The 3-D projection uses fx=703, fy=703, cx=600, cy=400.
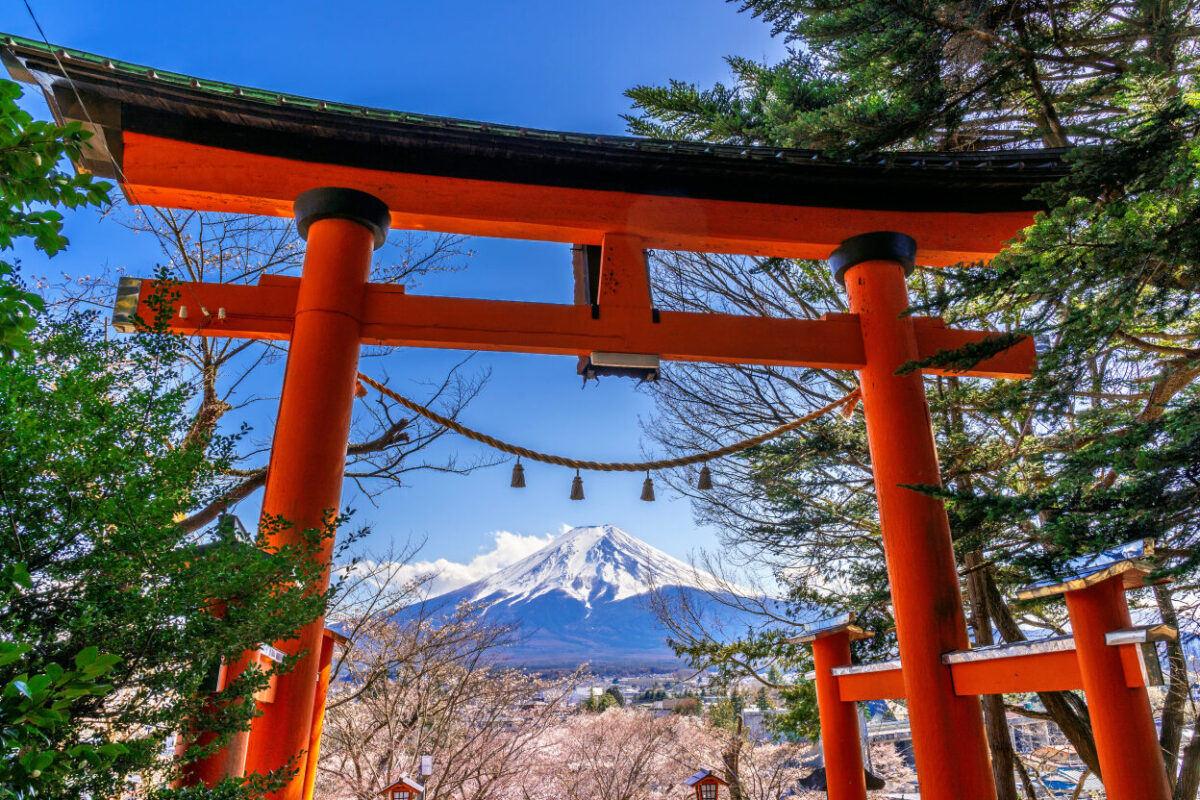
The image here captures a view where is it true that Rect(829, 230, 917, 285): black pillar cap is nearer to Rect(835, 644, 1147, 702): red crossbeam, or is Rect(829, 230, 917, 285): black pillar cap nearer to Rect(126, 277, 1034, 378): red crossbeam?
Rect(126, 277, 1034, 378): red crossbeam

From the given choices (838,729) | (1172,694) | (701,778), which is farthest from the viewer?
(701,778)

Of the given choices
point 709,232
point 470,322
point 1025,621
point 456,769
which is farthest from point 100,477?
point 1025,621

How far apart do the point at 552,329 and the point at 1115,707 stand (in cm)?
261

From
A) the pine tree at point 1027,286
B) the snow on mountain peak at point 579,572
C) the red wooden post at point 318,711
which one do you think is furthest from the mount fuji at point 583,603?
the red wooden post at point 318,711

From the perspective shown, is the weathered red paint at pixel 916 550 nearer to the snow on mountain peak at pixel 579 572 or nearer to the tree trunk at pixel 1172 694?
the tree trunk at pixel 1172 694

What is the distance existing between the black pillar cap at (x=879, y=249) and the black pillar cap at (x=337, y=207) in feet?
8.25

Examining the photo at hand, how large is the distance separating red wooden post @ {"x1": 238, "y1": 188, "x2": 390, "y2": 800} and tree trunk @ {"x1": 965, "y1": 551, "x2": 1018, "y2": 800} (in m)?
5.30

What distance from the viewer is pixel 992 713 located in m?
6.27

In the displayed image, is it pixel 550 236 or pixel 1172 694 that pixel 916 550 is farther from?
pixel 1172 694

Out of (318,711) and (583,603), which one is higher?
(583,603)

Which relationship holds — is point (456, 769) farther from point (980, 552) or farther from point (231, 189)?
point (231, 189)

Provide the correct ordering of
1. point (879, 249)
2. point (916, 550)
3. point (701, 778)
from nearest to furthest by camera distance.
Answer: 1. point (916, 550)
2. point (879, 249)
3. point (701, 778)

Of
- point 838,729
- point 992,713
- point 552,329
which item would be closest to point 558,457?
point 552,329

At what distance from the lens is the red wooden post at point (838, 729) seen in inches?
143
